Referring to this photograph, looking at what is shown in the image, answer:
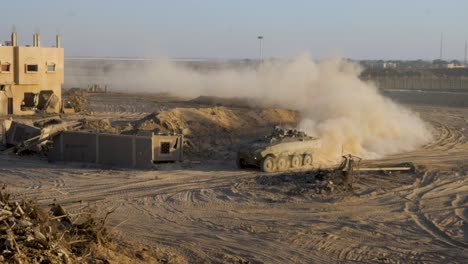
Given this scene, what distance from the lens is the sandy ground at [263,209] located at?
487 inches

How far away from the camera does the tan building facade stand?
3425cm

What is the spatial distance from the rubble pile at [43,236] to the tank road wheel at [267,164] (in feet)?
34.8

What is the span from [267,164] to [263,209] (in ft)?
16.6

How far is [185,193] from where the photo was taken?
17562mm

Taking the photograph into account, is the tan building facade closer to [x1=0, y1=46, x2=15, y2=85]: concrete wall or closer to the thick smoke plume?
[x1=0, y1=46, x2=15, y2=85]: concrete wall

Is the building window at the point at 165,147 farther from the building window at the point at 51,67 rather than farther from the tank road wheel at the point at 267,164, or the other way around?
the building window at the point at 51,67

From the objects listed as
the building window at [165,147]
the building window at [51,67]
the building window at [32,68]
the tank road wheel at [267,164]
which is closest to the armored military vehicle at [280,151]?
the tank road wheel at [267,164]

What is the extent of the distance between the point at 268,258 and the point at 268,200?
4.90 metres

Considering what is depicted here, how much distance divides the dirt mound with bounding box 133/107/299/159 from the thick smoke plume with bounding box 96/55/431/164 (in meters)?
2.43

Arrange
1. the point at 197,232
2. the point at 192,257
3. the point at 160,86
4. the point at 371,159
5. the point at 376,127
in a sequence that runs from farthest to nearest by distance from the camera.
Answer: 1. the point at 160,86
2. the point at 376,127
3. the point at 371,159
4. the point at 197,232
5. the point at 192,257

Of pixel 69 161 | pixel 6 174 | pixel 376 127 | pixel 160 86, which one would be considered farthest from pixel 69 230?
pixel 160 86

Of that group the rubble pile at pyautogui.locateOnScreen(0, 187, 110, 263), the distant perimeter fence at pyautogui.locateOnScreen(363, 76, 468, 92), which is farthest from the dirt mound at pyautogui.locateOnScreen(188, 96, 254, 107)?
the distant perimeter fence at pyautogui.locateOnScreen(363, 76, 468, 92)

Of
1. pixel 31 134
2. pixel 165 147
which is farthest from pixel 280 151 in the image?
pixel 31 134

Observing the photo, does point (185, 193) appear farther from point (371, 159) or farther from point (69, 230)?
point (371, 159)
